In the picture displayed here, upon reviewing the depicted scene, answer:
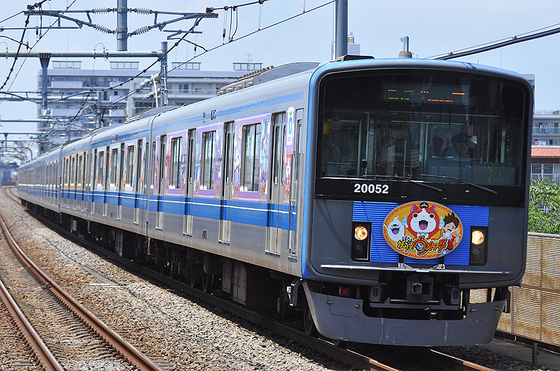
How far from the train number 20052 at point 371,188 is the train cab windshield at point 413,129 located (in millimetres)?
104

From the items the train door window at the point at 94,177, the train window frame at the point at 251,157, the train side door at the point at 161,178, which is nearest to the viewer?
the train window frame at the point at 251,157

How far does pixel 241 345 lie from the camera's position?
923 cm

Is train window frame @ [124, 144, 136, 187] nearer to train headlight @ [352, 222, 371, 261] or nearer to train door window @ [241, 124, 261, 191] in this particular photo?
train door window @ [241, 124, 261, 191]

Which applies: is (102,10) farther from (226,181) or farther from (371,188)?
(371,188)

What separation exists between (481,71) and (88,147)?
17.2 metres

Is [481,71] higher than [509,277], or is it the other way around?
[481,71]

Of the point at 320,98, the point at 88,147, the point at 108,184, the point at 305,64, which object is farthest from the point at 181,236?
the point at 88,147

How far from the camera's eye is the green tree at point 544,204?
19.2 meters

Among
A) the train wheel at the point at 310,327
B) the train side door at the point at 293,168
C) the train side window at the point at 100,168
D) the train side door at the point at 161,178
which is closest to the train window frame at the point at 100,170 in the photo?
the train side window at the point at 100,168

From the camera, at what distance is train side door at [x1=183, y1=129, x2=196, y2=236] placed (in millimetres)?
12555

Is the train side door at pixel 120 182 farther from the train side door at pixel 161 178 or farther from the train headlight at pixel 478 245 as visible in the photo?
the train headlight at pixel 478 245

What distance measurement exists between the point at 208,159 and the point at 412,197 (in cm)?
462

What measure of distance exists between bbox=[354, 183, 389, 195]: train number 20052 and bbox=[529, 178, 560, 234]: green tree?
39.5 feet

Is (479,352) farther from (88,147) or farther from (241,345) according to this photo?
(88,147)
